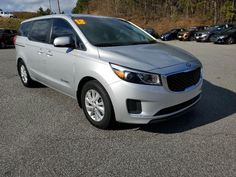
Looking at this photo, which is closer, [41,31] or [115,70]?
[115,70]

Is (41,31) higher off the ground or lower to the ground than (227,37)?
higher

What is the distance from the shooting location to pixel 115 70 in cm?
345

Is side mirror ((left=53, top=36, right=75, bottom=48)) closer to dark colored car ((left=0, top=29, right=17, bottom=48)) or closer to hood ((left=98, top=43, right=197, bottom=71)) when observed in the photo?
hood ((left=98, top=43, right=197, bottom=71))

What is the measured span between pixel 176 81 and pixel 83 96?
4.82ft

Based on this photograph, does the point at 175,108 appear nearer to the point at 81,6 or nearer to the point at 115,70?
the point at 115,70

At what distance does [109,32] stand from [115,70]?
1269 mm

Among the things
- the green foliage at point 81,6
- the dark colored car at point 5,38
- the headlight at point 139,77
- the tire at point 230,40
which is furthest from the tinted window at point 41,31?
the green foliage at point 81,6

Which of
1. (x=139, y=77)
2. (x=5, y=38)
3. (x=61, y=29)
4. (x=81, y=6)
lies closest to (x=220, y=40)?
(x=5, y=38)

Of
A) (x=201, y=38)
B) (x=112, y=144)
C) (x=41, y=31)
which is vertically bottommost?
(x=201, y=38)

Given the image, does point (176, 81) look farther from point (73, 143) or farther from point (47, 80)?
point (47, 80)

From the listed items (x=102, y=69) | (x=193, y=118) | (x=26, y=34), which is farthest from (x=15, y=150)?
(x=26, y=34)

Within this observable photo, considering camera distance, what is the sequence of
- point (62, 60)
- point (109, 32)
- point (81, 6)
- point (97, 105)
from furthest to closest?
point (81, 6)
point (109, 32)
point (62, 60)
point (97, 105)

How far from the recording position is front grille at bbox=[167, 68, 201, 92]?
349cm

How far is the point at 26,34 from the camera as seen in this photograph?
5.98m
